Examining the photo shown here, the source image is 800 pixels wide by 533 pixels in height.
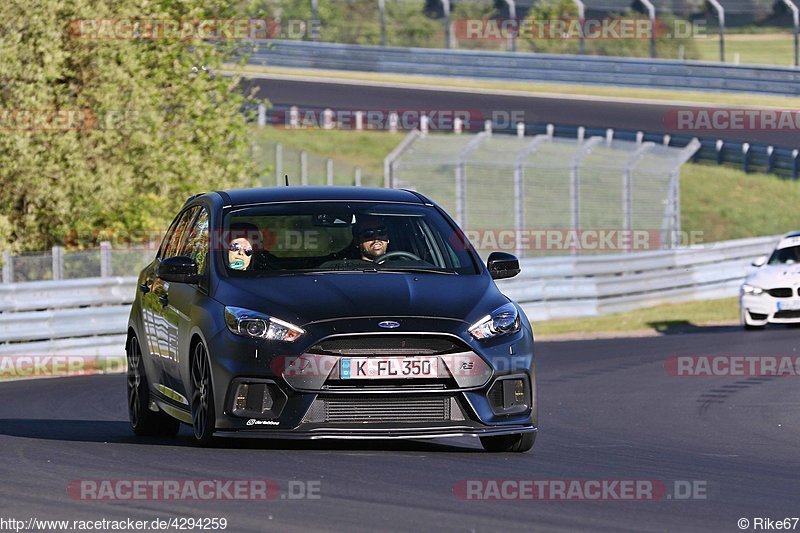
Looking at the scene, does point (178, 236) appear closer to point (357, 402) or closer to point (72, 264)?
point (357, 402)

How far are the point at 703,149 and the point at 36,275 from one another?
2506cm

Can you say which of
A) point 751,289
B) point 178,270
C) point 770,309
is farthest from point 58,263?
point 178,270

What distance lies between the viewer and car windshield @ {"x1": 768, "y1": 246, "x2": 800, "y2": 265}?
2309 centimetres

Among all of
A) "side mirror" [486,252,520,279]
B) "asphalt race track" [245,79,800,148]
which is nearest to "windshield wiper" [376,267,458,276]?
"side mirror" [486,252,520,279]

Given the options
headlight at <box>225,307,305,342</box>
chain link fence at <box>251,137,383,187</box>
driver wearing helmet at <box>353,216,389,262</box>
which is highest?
driver wearing helmet at <box>353,216,389,262</box>

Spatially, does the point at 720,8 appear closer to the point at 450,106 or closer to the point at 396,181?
the point at 450,106

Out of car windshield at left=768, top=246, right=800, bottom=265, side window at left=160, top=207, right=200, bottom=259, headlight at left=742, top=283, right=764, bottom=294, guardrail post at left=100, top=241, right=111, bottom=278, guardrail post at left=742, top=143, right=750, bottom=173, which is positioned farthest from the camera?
guardrail post at left=742, top=143, right=750, bottom=173

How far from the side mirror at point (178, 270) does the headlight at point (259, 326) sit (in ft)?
2.45

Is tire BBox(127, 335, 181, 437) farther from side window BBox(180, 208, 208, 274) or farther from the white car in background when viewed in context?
the white car in background

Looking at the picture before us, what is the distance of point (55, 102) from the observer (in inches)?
944

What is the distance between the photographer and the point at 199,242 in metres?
10.6

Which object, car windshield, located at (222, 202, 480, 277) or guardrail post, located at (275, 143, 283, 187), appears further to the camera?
guardrail post, located at (275, 143, 283, 187)

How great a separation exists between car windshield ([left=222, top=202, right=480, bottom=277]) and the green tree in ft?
40.7

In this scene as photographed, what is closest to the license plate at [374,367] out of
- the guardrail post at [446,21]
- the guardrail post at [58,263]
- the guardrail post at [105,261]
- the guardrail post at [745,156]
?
the guardrail post at [58,263]
